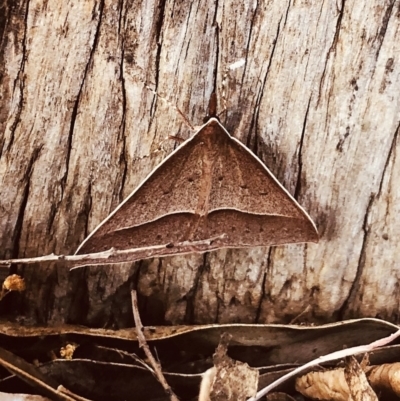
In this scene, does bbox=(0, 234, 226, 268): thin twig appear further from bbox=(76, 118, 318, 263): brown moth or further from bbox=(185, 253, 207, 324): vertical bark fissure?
bbox=(185, 253, 207, 324): vertical bark fissure

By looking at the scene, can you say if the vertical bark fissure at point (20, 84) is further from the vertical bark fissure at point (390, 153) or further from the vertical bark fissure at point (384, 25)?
the vertical bark fissure at point (390, 153)

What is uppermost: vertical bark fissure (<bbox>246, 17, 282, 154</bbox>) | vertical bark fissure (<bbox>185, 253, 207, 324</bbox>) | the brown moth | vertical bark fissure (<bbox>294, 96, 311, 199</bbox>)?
vertical bark fissure (<bbox>246, 17, 282, 154</bbox>)

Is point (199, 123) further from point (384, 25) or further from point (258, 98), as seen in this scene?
point (384, 25)

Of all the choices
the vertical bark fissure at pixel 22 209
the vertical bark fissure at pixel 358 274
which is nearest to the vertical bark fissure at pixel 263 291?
the vertical bark fissure at pixel 358 274

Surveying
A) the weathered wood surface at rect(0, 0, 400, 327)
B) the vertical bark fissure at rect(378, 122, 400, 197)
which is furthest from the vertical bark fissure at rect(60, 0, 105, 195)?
the vertical bark fissure at rect(378, 122, 400, 197)

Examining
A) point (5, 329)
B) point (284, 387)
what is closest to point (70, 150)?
point (5, 329)

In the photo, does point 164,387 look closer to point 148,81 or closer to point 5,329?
point 5,329

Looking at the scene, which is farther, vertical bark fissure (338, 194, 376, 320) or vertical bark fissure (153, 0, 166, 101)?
vertical bark fissure (338, 194, 376, 320)
